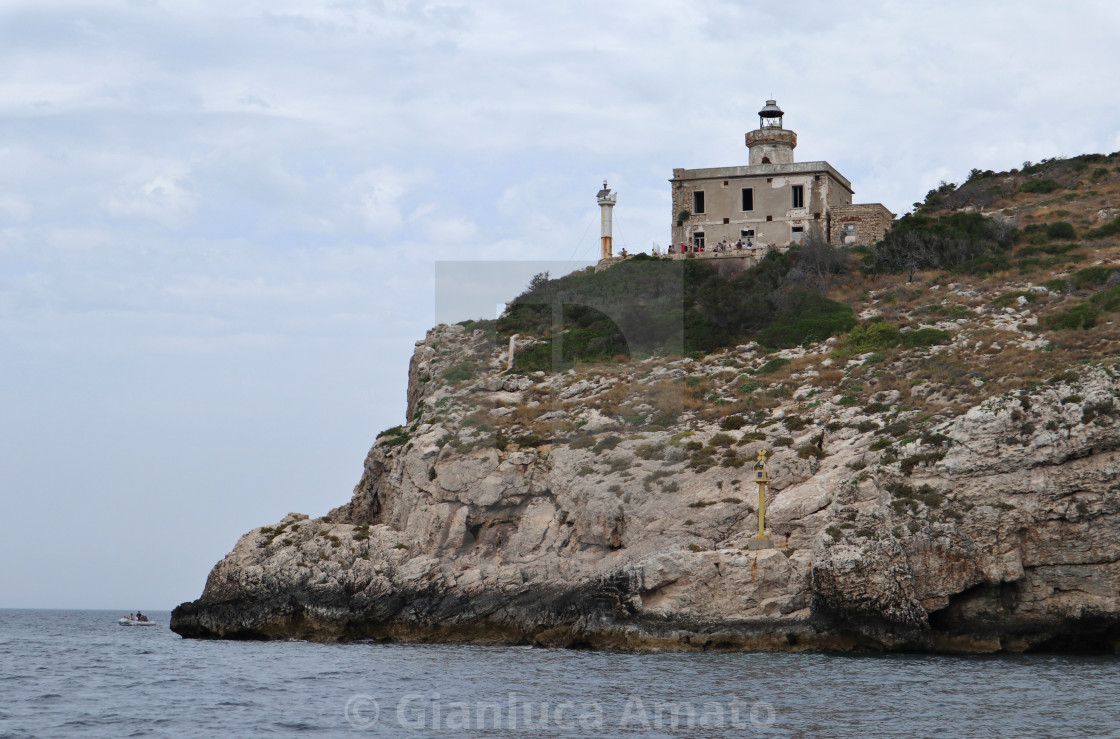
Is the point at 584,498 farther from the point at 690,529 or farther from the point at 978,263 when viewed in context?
the point at 978,263

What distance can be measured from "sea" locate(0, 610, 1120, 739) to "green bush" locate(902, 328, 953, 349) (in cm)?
1438

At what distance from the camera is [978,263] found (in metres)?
49.5

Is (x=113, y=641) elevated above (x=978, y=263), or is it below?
below

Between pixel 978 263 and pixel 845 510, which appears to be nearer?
pixel 845 510

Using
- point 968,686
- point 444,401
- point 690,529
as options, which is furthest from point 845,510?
point 444,401

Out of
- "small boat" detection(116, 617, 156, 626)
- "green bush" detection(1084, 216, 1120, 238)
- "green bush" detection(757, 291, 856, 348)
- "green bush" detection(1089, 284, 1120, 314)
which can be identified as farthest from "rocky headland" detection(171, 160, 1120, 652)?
"small boat" detection(116, 617, 156, 626)

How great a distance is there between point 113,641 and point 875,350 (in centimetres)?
3508

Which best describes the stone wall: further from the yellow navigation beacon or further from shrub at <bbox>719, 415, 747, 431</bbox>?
the yellow navigation beacon

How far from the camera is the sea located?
20.4 metres

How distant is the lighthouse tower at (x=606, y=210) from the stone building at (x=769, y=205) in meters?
3.56

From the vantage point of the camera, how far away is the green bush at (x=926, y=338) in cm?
4103

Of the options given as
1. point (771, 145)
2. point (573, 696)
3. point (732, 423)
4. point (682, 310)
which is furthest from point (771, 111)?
point (573, 696)

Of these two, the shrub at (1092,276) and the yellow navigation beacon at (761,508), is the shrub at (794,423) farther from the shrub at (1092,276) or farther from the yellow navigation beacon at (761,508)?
the shrub at (1092,276)

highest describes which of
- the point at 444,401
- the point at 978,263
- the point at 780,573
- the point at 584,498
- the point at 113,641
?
the point at 978,263
